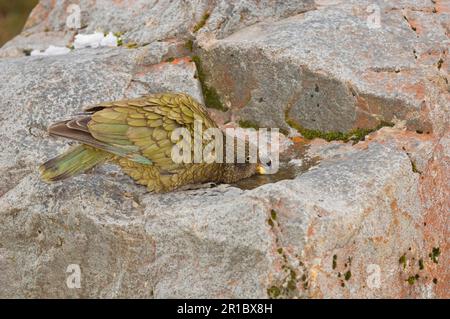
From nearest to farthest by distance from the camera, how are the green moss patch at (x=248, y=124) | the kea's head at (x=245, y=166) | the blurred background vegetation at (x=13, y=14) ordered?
the kea's head at (x=245, y=166) < the green moss patch at (x=248, y=124) < the blurred background vegetation at (x=13, y=14)

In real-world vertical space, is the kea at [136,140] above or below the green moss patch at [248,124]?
above

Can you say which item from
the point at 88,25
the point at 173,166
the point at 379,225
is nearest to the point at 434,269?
the point at 379,225

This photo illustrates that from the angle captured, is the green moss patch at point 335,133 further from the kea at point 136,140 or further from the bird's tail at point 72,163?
the bird's tail at point 72,163

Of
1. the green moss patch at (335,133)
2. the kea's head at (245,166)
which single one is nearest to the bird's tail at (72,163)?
the kea's head at (245,166)

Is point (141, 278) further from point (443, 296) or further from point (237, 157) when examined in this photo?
point (443, 296)

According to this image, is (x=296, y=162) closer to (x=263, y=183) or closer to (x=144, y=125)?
(x=263, y=183)

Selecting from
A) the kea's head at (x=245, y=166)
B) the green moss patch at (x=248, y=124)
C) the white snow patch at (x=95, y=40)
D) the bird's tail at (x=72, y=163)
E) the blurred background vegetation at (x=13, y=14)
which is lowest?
the blurred background vegetation at (x=13, y=14)

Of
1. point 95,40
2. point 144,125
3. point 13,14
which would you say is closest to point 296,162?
point 144,125
